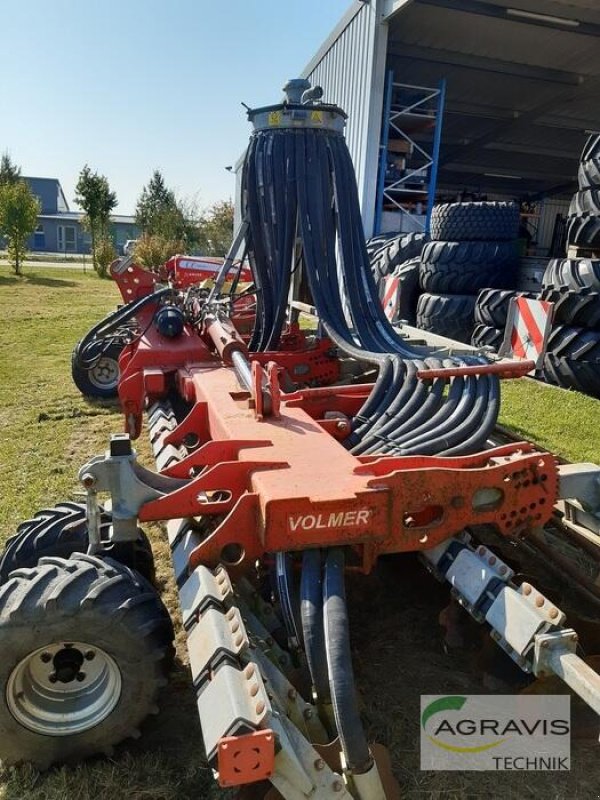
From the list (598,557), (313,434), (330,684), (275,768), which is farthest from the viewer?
(598,557)

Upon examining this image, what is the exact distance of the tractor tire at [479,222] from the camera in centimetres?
743

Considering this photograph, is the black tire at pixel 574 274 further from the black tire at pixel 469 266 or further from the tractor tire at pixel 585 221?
the black tire at pixel 469 266

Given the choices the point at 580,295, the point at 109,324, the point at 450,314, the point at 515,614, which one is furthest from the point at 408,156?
the point at 515,614

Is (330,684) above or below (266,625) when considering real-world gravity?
above

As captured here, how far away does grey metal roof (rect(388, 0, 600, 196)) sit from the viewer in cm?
1084

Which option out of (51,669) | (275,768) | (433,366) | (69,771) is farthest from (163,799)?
(433,366)

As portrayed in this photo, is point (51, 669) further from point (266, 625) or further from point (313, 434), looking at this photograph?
point (313, 434)

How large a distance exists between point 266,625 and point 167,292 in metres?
3.60

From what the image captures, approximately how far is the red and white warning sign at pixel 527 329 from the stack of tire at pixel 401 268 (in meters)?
1.65

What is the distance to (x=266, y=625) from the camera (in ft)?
6.88

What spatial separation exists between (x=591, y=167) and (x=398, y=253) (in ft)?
10.9

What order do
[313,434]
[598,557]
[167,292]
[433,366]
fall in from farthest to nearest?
[167,292]
[433,366]
[598,557]
[313,434]

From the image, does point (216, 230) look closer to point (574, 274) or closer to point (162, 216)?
point (162, 216)

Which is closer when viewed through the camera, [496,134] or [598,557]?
[598,557]
